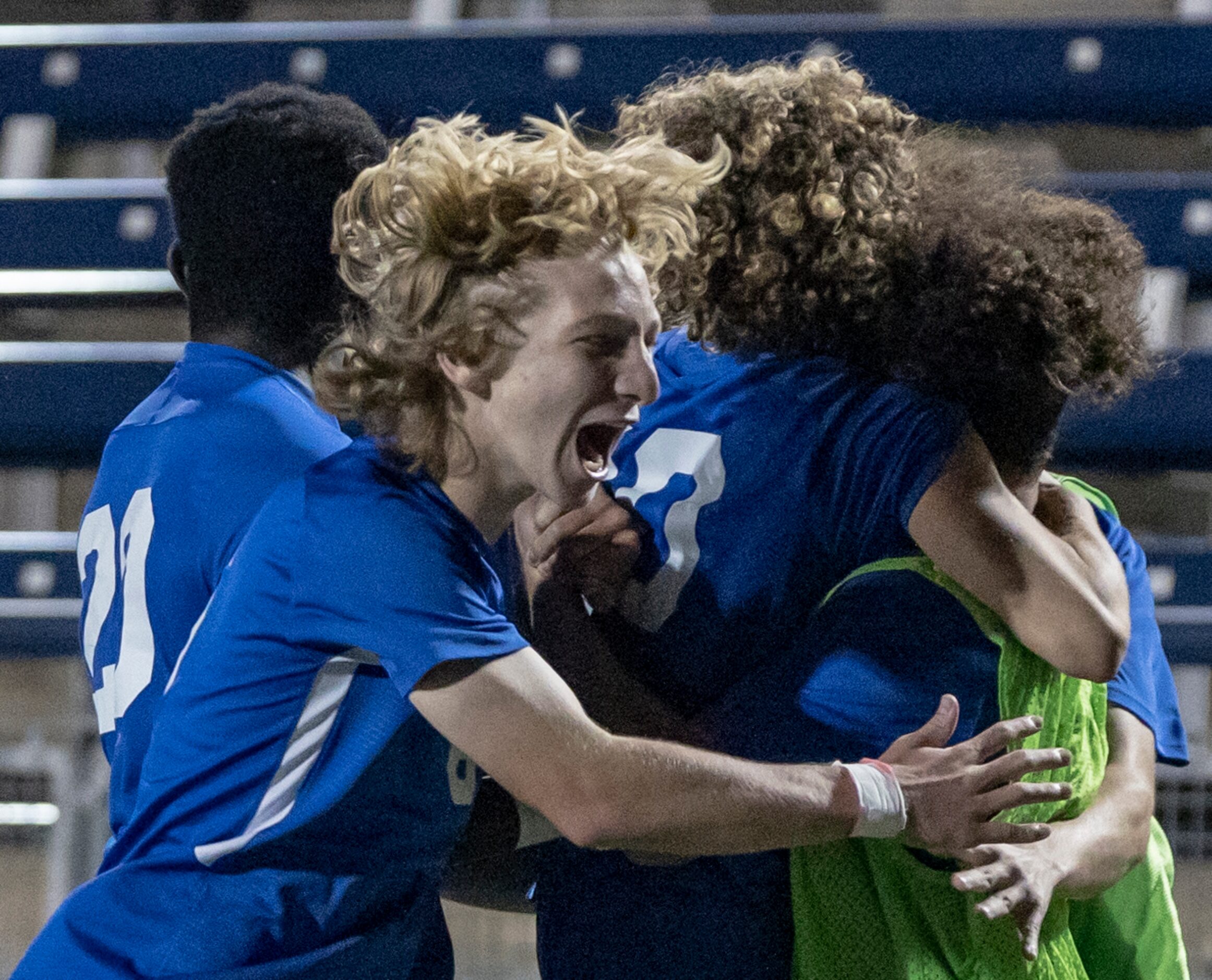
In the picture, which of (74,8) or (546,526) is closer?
(546,526)

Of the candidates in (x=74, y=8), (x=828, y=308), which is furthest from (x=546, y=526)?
(x=74, y=8)

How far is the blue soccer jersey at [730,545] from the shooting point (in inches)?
35.7

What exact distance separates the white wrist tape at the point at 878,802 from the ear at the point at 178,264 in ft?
2.03

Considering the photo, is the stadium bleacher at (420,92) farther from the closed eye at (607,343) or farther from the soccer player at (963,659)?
the closed eye at (607,343)

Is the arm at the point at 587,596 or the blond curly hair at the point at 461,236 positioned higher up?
the blond curly hair at the point at 461,236

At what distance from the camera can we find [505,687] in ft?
2.51

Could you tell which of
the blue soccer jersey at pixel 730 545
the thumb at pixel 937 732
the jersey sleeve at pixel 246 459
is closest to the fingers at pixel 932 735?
the thumb at pixel 937 732

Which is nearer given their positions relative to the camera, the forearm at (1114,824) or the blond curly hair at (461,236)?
the blond curly hair at (461,236)

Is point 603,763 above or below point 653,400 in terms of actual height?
below

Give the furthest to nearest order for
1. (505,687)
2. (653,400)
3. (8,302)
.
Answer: (8,302) < (653,400) < (505,687)

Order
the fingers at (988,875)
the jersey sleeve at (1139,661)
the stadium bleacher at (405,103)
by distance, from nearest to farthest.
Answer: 1. the fingers at (988,875)
2. the jersey sleeve at (1139,661)
3. the stadium bleacher at (405,103)

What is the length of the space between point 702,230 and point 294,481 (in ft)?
1.02

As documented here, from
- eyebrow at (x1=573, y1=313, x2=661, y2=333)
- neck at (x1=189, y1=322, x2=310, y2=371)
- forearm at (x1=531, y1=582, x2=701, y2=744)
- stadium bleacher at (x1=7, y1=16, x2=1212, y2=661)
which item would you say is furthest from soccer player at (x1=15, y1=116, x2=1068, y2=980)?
stadium bleacher at (x1=7, y1=16, x2=1212, y2=661)

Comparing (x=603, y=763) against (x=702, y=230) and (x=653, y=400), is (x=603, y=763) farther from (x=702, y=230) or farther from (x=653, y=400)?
(x=702, y=230)
